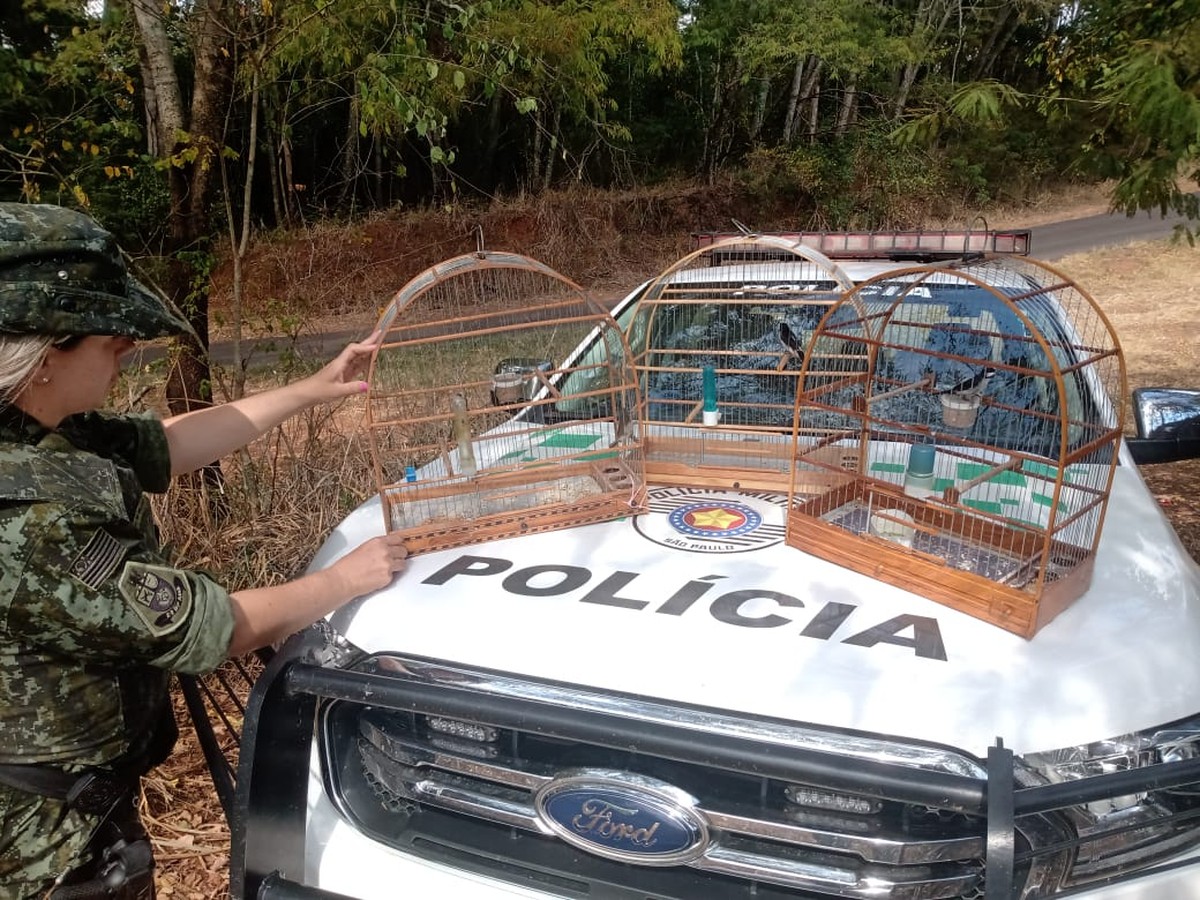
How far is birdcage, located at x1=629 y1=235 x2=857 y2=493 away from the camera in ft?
9.25

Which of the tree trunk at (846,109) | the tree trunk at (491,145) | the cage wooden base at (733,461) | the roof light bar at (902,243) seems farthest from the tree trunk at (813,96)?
the cage wooden base at (733,461)

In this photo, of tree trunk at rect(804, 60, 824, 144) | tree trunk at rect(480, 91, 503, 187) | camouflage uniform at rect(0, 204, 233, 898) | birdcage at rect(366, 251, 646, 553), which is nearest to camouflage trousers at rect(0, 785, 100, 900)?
camouflage uniform at rect(0, 204, 233, 898)

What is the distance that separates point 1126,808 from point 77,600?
1925 millimetres

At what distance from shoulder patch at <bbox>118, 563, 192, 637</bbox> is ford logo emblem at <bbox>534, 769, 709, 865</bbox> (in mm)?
788

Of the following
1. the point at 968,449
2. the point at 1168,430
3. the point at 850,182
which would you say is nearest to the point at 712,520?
the point at 968,449

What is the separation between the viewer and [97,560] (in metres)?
1.47

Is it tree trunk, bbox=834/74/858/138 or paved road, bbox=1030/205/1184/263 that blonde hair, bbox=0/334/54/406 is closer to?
paved road, bbox=1030/205/1184/263

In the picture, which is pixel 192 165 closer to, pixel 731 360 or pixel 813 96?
pixel 731 360

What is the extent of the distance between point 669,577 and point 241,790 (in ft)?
3.49

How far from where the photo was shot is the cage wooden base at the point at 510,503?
2430mm

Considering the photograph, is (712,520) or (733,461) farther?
(733,461)

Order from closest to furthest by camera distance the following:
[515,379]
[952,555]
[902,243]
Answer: [952,555] → [515,379] → [902,243]

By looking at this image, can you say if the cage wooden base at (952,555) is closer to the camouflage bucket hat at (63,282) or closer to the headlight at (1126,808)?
the headlight at (1126,808)

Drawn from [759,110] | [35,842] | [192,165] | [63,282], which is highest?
[759,110]
